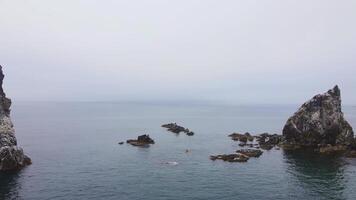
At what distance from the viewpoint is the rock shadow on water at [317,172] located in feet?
237

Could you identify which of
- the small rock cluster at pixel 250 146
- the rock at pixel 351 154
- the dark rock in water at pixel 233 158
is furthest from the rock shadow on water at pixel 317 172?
the dark rock in water at pixel 233 158

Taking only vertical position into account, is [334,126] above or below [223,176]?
above

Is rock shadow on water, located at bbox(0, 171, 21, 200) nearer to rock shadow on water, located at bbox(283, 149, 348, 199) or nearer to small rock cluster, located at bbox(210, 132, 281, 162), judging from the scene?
small rock cluster, located at bbox(210, 132, 281, 162)

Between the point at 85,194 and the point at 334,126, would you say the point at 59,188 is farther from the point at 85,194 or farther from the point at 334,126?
the point at 334,126

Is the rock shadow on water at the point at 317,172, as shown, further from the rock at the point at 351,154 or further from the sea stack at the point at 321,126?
the sea stack at the point at 321,126

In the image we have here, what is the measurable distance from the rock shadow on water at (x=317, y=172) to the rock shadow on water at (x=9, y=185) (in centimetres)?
5488

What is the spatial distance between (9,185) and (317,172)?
68.5m

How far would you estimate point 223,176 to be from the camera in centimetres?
8288

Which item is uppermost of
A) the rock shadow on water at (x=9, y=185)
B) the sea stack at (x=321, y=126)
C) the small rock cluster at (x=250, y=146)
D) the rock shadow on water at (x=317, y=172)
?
the sea stack at (x=321, y=126)

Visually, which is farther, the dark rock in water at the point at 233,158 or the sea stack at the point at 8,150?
the dark rock in water at the point at 233,158

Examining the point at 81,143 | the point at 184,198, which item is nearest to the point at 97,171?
the point at 184,198

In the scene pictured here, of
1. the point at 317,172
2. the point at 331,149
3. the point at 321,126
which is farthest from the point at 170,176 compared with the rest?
the point at 321,126

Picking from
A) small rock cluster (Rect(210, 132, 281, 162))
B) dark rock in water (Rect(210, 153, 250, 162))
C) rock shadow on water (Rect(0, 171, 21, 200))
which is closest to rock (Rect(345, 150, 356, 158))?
small rock cluster (Rect(210, 132, 281, 162))

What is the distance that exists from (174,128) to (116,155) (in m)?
74.3
